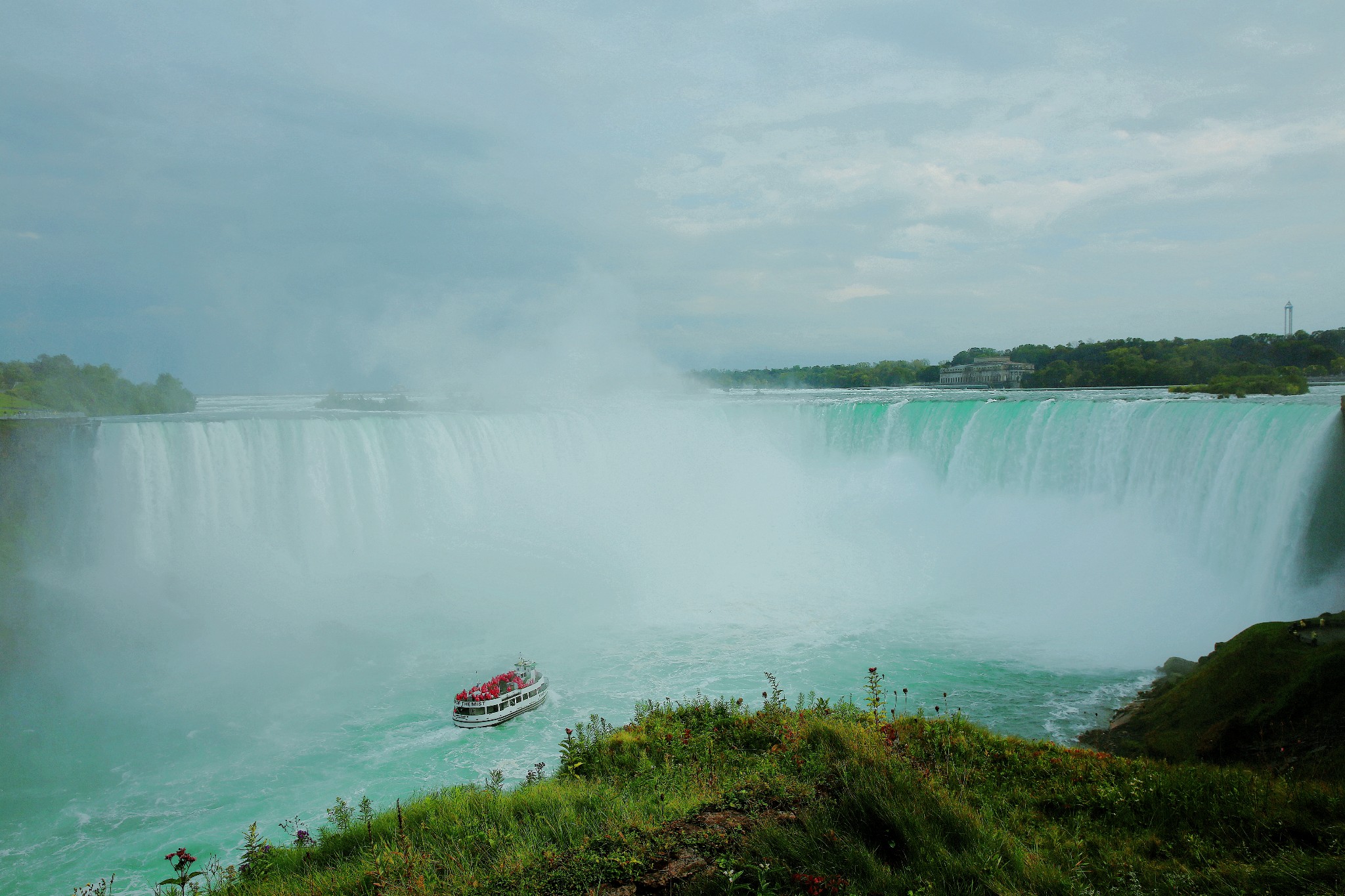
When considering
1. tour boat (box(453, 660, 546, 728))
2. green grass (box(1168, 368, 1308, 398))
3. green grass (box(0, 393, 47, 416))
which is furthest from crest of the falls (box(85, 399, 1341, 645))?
green grass (box(0, 393, 47, 416))

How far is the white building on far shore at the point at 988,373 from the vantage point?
49.8 m

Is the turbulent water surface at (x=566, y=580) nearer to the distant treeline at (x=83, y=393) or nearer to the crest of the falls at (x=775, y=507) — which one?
the crest of the falls at (x=775, y=507)

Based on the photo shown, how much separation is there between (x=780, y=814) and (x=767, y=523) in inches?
759

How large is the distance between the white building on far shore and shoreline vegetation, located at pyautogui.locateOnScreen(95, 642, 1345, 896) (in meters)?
46.6

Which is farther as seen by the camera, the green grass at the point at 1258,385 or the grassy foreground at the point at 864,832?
the green grass at the point at 1258,385

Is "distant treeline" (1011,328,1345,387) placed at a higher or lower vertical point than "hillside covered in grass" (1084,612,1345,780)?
higher

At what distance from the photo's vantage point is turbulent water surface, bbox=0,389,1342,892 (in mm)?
10648

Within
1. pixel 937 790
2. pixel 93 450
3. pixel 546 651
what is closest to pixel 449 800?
pixel 937 790

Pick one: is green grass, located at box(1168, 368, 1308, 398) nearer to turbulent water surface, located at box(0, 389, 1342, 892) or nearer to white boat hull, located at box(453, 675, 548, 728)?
turbulent water surface, located at box(0, 389, 1342, 892)

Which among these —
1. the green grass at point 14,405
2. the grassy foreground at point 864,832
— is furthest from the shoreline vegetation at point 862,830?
the green grass at point 14,405

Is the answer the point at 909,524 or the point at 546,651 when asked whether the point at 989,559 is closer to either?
the point at 909,524

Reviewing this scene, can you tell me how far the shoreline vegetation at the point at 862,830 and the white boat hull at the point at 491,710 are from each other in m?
4.61

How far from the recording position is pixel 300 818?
8.72 metres

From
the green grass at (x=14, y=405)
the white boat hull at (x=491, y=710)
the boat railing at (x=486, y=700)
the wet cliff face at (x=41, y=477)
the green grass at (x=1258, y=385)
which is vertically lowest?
the white boat hull at (x=491, y=710)
